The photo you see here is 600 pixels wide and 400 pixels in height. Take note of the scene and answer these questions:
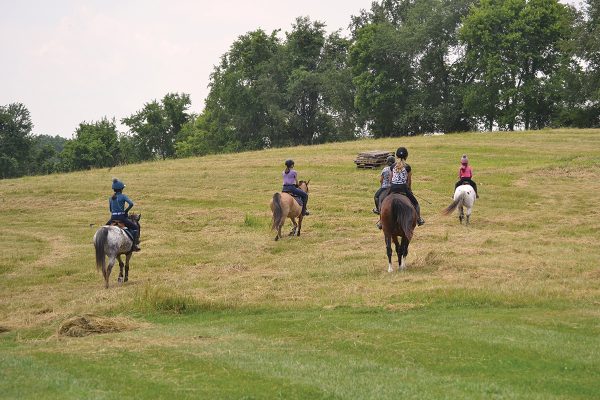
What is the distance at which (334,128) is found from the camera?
3718 inches

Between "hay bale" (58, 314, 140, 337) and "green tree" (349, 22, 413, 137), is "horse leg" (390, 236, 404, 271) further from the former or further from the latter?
"green tree" (349, 22, 413, 137)

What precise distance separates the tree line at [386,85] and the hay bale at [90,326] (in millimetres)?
57625

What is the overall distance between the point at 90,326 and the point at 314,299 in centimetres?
530

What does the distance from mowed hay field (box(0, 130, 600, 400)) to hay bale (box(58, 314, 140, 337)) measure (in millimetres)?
48

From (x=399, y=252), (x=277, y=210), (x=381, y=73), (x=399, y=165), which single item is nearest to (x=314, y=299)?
(x=399, y=252)

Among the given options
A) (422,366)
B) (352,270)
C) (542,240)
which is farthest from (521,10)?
(422,366)

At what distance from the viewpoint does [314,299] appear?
707 inches

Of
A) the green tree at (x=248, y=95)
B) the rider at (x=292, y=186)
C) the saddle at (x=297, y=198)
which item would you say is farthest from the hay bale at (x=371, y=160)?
the green tree at (x=248, y=95)

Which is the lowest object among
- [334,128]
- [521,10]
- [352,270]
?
[352,270]

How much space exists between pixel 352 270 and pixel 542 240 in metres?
7.63

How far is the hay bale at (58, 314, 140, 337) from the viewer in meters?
14.9

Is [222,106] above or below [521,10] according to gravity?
below

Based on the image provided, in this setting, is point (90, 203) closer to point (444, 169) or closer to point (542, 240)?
point (444, 169)

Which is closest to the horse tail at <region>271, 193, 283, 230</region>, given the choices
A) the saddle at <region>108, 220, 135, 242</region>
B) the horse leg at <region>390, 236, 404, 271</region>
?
the saddle at <region>108, 220, 135, 242</region>
